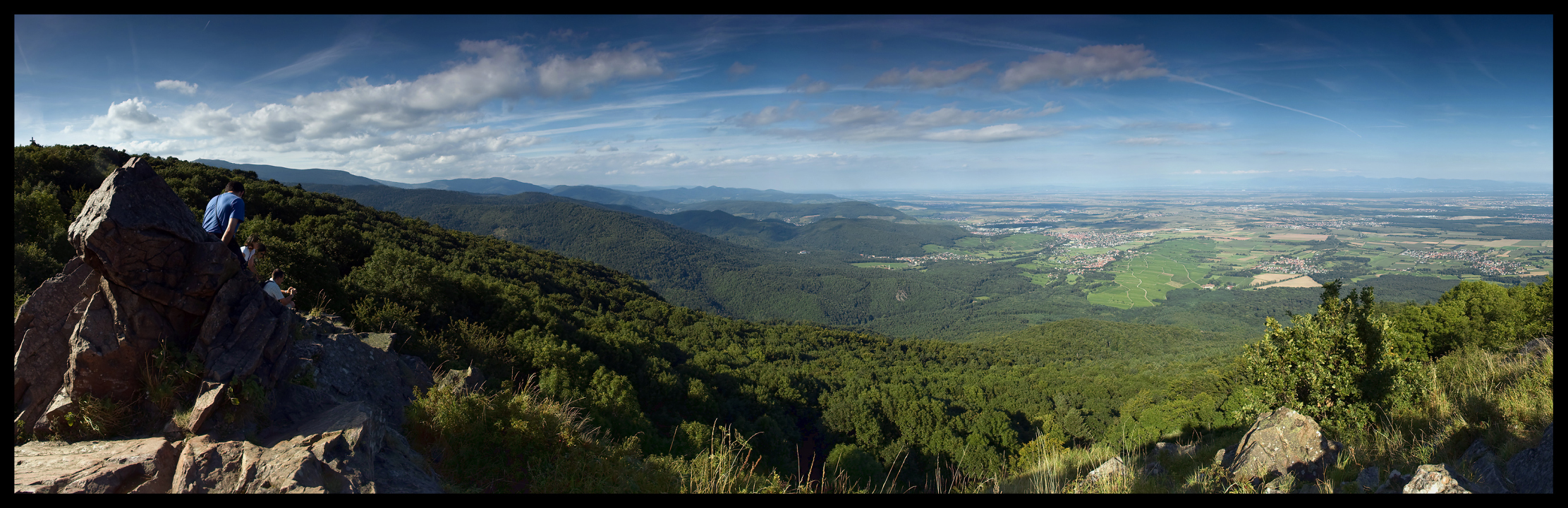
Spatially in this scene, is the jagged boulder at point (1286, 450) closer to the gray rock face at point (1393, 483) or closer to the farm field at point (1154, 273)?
the gray rock face at point (1393, 483)

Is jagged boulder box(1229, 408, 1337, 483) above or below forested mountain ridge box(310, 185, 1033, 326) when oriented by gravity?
above

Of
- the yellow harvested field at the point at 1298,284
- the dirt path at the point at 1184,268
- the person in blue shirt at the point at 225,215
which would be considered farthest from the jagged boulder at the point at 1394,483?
the dirt path at the point at 1184,268

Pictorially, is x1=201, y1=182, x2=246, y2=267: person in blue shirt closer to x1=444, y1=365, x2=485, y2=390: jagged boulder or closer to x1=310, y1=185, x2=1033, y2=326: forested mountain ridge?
x1=444, y1=365, x2=485, y2=390: jagged boulder

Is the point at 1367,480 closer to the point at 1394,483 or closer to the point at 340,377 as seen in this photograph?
the point at 1394,483

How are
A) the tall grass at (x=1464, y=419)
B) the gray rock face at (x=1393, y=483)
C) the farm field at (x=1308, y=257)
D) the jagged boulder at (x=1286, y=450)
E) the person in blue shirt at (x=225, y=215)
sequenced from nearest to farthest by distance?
the gray rock face at (x=1393, y=483), the tall grass at (x=1464, y=419), the person in blue shirt at (x=225, y=215), the jagged boulder at (x=1286, y=450), the farm field at (x=1308, y=257)

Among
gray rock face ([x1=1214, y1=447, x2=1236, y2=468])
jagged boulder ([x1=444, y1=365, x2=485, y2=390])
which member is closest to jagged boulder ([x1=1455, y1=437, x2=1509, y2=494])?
gray rock face ([x1=1214, y1=447, x2=1236, y2=468])

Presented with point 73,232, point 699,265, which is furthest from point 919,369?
point 699,265
